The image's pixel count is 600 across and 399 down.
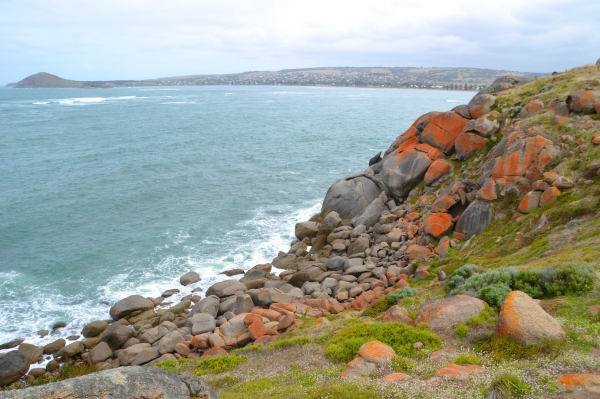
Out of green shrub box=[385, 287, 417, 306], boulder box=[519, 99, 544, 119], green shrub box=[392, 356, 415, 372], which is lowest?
green shrub box=[385, 287, 417, 306]

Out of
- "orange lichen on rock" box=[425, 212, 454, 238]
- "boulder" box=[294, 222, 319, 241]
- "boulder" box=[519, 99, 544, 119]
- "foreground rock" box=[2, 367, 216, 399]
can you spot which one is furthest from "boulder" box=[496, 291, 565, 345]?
"boulder" box=[294, 222, 319, 241]

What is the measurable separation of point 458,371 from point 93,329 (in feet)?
75.5

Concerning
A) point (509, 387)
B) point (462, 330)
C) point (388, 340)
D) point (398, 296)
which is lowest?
point (398, 296)

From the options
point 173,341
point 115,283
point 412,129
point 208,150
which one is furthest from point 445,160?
point 208,150

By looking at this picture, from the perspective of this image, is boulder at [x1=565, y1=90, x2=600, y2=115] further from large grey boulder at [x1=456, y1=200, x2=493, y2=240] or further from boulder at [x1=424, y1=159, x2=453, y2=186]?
large grey boulder at [x1=456, y1=200, x2=493, y2=240]

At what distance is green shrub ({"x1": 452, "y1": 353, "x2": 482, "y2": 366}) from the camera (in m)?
12.0

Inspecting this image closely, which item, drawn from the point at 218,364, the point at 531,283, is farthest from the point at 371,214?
the point at 218,364

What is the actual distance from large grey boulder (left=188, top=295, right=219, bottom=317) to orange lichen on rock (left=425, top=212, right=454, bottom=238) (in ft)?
47.7

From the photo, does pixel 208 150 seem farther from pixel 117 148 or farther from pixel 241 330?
pixel 241 330

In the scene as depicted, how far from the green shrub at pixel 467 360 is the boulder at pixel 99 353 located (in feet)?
66.0

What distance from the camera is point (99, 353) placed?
24266 millimetres

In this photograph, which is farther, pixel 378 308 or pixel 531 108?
pixel 531 108

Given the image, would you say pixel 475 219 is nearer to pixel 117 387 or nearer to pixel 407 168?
pixel 407 168

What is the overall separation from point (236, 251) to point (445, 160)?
19.1m
